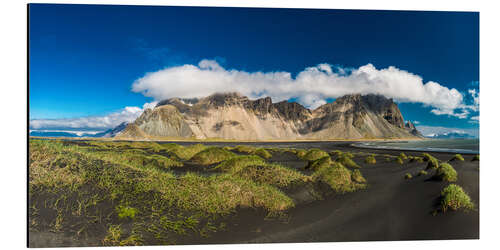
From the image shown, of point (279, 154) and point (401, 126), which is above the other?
point (401, 126)

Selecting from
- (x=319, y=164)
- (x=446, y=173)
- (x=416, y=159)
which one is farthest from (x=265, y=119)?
(x=446, y=173)

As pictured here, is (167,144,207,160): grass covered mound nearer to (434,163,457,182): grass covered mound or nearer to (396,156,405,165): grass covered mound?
(396,156,405,165): grass covered mound

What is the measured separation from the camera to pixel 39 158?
11.7 ft

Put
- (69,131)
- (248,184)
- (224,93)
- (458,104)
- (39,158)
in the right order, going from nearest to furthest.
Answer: (39,158)
(248,184)
(69,131)
(458,104)
(224,93)

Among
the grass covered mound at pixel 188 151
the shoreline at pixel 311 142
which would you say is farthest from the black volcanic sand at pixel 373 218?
the shoreline at pixel 311 142

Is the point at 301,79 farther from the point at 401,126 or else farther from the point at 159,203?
the point at 159,203

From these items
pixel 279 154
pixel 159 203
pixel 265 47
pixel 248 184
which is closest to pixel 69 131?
pixel 159 203

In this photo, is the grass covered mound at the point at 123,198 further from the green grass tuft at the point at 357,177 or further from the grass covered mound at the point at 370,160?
the grass covered mound at the point at 370,160

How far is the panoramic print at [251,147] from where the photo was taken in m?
3.36

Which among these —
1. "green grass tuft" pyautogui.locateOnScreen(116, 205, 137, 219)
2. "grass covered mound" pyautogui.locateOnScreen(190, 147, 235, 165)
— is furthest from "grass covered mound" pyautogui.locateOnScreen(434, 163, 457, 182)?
"green grass tuft" pyautogui.locateOnScreen(116, 205, 137, 219)

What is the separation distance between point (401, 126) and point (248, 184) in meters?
4.43

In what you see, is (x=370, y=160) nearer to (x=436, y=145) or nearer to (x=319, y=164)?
(x=319, y=164)

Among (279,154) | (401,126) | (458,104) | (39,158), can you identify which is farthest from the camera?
(279,154)

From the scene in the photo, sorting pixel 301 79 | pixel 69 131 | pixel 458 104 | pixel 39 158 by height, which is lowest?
pixel 39 158
